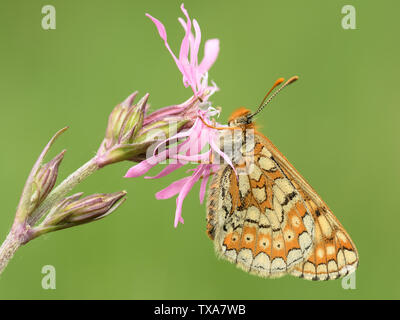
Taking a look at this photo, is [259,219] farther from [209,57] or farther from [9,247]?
[9,247]

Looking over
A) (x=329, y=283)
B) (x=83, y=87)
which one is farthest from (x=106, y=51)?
(x=329, y=283)

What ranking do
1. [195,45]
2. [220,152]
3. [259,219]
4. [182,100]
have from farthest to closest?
[182,100]
[259,219]
[195,45]
[220,152]

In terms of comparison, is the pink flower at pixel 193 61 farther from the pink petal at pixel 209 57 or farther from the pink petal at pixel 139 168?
the pink petal at pixel 139 168

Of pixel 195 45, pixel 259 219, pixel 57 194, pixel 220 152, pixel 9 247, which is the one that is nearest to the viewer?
pixel 9 247

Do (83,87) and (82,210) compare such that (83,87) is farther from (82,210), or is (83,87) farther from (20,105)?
(82,210)

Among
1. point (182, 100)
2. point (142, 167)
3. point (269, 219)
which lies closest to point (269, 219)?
point (269, 219)

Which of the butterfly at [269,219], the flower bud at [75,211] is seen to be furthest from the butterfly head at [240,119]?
the flower bud at [75,211]
